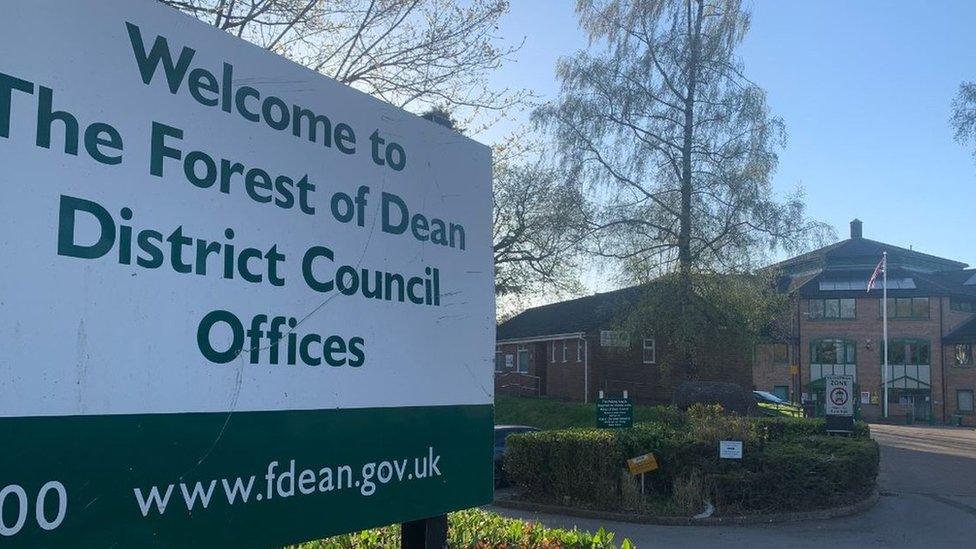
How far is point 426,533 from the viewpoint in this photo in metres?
3.56

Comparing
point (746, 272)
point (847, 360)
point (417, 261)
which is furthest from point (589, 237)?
point (847, 360)

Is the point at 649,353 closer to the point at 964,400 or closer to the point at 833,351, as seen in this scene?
the point at 833,351

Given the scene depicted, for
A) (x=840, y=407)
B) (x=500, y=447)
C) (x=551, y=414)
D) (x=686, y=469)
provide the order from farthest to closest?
(x=551, y=414) < (x=840, y=407) < (x=500, y=447) < (x=686, y=469)

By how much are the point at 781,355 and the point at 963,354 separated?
38.5 ft

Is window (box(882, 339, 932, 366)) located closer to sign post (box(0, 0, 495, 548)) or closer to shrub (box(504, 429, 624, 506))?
shrub (box(504, 429, 624, 506))

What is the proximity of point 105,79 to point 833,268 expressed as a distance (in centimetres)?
6544

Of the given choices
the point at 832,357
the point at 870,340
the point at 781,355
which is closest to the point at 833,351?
the point at 832,357

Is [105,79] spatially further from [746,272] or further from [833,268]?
[833,268]

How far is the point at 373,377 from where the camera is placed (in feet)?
10.4

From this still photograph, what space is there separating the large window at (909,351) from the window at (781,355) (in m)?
6.94

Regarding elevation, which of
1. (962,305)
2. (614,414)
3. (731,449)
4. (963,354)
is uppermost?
(962,305)

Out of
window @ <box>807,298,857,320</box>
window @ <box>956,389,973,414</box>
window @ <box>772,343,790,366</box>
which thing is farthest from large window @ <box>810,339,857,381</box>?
window @ <box>956,389,973,414</box>

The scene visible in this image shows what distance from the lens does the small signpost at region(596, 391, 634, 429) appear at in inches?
601

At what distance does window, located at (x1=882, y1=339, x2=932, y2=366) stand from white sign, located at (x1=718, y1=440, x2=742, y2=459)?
4955 centimetres
